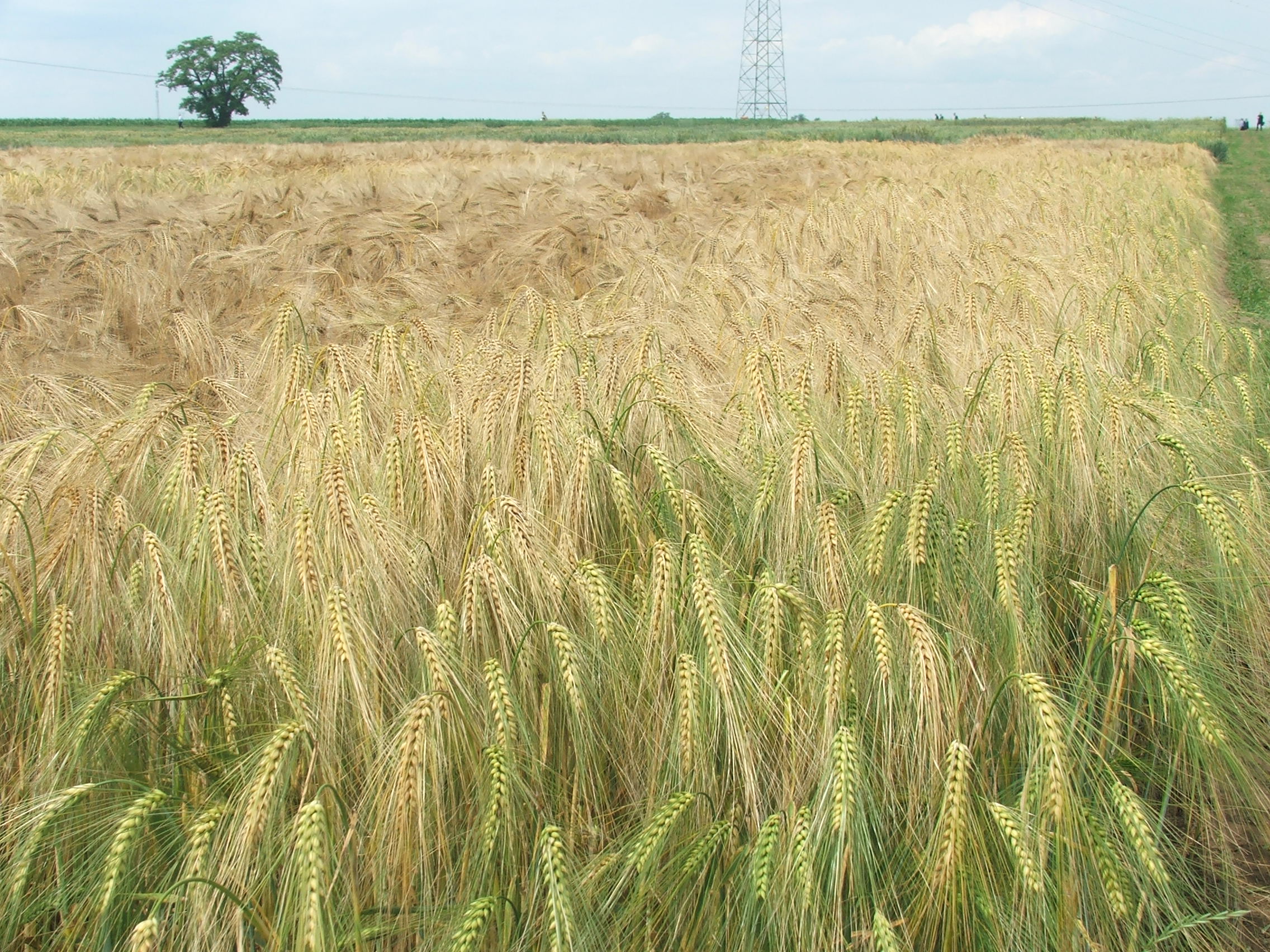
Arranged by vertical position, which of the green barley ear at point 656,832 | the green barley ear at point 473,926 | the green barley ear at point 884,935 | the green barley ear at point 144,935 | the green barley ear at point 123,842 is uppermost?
the green barley ear at point 144,935

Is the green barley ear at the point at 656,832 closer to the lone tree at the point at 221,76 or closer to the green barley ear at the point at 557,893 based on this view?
the green barley ear at the point at 557,893

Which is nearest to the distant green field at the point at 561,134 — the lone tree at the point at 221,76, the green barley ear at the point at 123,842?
the lone tree at the point at 221,76

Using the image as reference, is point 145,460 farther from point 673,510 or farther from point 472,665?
point 673,510

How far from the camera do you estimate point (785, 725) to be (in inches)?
65.2

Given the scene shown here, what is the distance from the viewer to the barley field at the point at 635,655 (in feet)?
4.74

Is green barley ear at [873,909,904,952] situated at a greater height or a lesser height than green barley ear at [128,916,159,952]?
lesser

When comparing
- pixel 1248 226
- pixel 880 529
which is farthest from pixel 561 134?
pixel 880 529

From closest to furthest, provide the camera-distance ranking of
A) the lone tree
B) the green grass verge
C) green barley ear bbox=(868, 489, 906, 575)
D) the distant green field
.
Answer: green barley ear bbox=(868, 489, 906, 575)
the green grass verge
the distant green field
the lone tree

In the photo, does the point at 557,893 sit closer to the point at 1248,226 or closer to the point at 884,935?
the point at 884,935

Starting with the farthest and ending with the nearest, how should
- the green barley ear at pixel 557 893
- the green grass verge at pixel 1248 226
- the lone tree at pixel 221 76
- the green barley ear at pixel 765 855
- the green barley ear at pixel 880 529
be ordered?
the lone tree at pixel 221 76
the green grass verge at pixel 1248 226
the green barley ear at pixel 880 529
the green barley ear at pixel 765 855
the green barley ear at pixel 557 893

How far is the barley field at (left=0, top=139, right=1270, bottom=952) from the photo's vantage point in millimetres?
1443

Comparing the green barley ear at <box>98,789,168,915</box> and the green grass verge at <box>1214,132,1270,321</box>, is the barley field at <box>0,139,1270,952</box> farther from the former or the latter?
the green grass verge at <box>1214,132,1270,321</box>

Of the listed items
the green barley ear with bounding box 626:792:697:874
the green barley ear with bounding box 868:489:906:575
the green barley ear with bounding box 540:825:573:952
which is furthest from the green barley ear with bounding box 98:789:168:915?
the green barley ear with bounding box 868:489:906:575

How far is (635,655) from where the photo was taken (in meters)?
1.87
